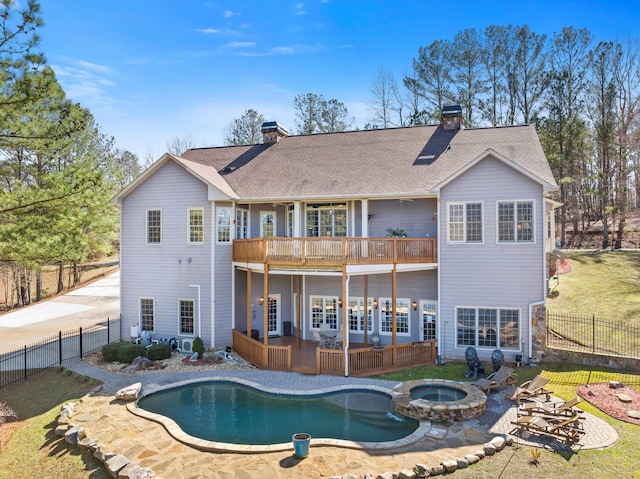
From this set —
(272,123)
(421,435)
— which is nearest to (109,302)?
(272,123)

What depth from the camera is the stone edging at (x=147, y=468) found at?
825cm

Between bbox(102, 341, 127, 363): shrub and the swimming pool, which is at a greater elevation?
bbox(102, 341, 127, 363): shrub

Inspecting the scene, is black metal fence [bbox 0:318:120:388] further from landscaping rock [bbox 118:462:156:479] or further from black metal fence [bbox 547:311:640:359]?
black metal fence [bbox 547:311:640:359]

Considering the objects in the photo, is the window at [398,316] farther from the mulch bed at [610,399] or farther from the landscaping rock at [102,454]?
the landscaping rock at [102,454]

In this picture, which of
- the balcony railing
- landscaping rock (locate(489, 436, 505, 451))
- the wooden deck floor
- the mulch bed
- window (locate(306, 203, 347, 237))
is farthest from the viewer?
window (locate(306, 203, 347, 237))

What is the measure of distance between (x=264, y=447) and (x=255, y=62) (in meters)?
19.6

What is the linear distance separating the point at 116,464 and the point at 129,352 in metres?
8.41

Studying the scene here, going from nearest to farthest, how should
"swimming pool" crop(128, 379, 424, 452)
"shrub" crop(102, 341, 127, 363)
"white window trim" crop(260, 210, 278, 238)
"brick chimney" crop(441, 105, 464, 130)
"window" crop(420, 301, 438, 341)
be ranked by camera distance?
"swimming pool" crop(128, 379, 424, 452), "shrub" crop(102, 341, 127, 363), "window" crop(420, 301, 438, 341), "white window trim" crop(260, 210, 278, 238), "brick chimney" crop(441, 105, 464, 130)

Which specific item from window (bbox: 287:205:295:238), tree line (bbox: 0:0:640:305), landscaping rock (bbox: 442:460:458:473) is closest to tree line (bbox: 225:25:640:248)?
tree line (bbox: 0:0:640:305)

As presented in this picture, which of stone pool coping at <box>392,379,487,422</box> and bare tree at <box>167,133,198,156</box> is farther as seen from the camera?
bare tree at <box>167,133,198,156</box>

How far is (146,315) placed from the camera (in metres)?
19.2

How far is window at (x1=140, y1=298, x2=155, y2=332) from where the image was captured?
19.2m

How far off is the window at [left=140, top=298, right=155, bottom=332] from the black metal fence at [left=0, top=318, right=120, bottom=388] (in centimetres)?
173

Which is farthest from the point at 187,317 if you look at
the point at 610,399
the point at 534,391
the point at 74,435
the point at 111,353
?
the point at 610,399
